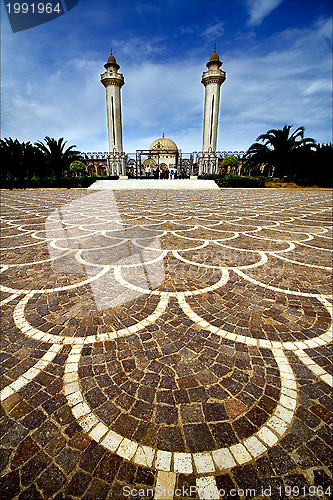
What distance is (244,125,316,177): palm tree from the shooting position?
90.1 ft

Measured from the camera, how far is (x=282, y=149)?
28.3 meters

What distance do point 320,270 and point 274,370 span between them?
2919 millimetres

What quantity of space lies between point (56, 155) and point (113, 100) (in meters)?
19.6

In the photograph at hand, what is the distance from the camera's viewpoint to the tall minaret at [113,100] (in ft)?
136

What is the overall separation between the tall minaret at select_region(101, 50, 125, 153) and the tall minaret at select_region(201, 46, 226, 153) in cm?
1536

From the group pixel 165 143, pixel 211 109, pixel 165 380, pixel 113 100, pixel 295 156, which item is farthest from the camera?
pixel 165 143

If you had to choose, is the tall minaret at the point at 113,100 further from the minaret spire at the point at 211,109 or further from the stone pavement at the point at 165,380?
the stone pavement at the point at 165,380

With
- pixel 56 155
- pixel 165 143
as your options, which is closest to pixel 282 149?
pixel 56 155

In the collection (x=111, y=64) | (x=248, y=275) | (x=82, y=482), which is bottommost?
(x=82, y=482)

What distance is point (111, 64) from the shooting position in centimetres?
4219

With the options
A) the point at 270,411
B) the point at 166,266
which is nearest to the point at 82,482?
the point at 270,411

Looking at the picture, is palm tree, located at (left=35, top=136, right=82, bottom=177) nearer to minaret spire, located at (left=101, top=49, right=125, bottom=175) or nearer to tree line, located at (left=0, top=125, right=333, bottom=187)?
tree line, located at (left=0, top=125, right=333, bottom=187)

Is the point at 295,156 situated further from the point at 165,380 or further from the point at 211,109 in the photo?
the point at 165,380

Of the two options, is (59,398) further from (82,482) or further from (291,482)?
(291,482)
